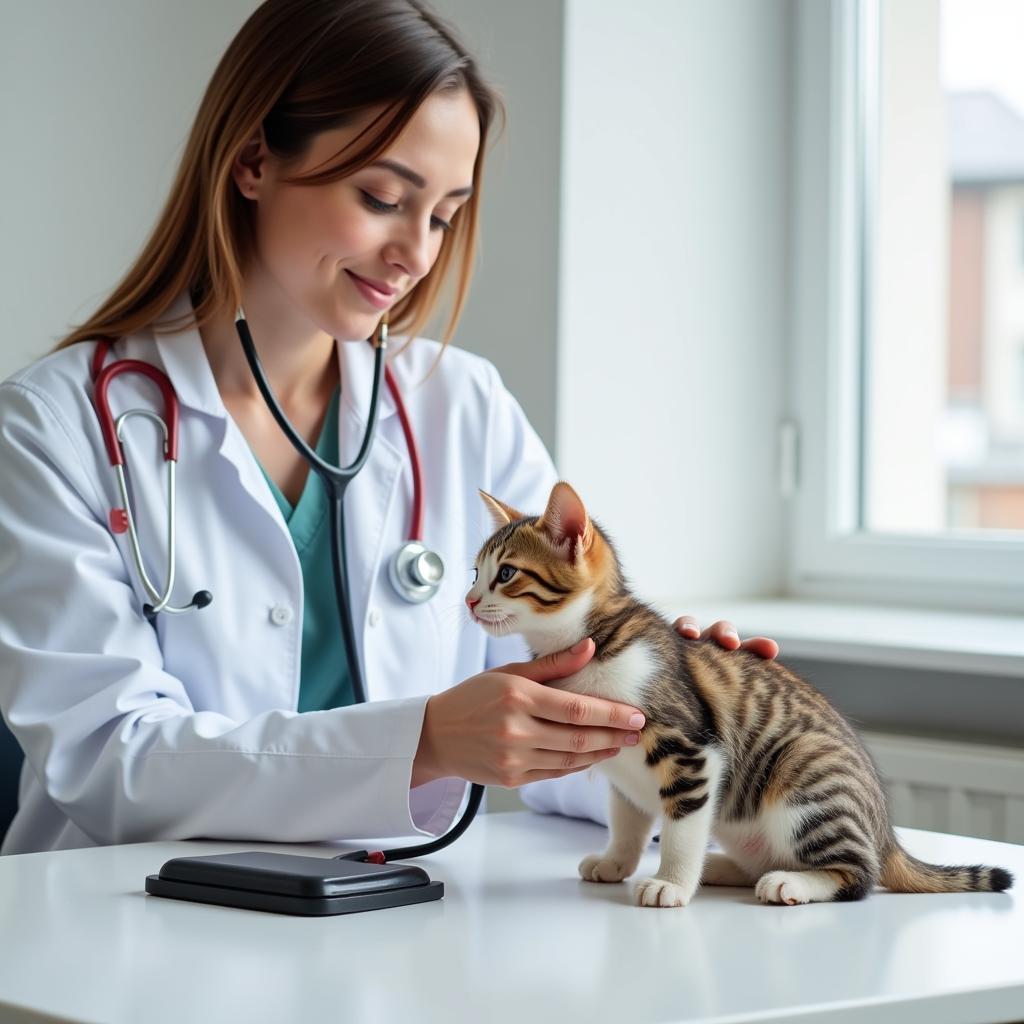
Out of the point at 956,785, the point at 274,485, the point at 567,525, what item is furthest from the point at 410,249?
the point at 956,785

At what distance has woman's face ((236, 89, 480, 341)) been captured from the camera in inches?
59.7

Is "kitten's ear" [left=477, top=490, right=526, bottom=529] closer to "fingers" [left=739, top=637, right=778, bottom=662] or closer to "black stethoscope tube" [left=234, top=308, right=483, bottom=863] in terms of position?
"fingers" [left=739, top=637, right=778, bottom=662]

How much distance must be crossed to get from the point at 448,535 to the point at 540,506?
0.48 ft

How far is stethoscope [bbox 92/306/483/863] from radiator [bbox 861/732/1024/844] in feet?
2.43

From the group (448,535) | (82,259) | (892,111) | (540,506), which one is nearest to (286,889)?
(448,535)

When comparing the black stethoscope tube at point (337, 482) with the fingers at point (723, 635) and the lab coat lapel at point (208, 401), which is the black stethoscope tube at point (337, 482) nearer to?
the lab coat lapel at point (208, 401)

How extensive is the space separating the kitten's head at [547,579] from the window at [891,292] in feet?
4.69

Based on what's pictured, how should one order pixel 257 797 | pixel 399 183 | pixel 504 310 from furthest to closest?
pixel 504 310, pixel 399 183, pixel 257 797

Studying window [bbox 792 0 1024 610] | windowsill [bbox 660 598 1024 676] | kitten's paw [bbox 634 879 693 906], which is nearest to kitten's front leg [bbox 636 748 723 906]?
kitten's paw [bbox 634 879 693 906]

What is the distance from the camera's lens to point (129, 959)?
0.88 metres

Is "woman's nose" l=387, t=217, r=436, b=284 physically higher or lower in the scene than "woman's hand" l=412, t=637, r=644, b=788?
higher

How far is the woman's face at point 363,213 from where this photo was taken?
152 centimetres

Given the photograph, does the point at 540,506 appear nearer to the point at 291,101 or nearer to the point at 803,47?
the point at 291,101

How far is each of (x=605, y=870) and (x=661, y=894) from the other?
0.10 m
